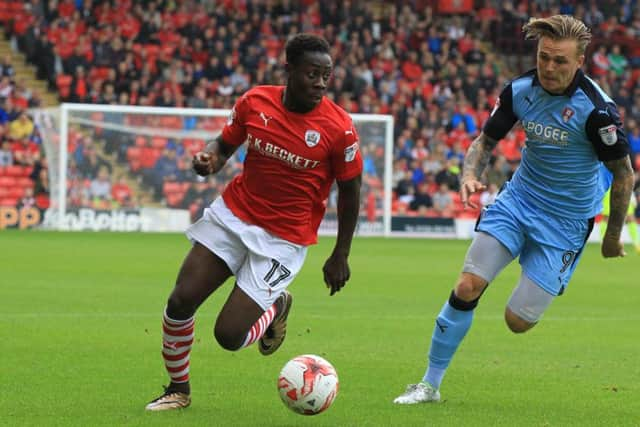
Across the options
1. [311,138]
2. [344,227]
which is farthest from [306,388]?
[311,138]

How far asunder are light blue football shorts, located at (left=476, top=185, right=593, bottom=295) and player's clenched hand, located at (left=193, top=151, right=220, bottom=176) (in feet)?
5.97

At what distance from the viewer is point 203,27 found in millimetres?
34969

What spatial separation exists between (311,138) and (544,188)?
168 centimetres

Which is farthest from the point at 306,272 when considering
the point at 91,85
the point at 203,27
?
the point at 203,27

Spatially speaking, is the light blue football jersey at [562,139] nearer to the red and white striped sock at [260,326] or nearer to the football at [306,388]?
the red and white striped sock at [260,326]

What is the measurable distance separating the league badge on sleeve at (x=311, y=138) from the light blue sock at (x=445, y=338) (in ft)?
4.74

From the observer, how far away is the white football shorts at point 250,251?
7.55 meters

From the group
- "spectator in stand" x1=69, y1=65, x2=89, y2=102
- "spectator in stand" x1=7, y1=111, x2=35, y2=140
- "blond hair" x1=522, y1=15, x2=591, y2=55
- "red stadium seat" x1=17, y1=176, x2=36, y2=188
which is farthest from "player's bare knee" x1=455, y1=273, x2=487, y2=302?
"spectator in stand" x1=69, y1=65, x2=89, y2=102

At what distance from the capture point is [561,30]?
756 cm

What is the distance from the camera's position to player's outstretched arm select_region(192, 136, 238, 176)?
286 inches

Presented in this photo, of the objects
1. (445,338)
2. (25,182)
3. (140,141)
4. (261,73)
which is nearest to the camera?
(445,338)

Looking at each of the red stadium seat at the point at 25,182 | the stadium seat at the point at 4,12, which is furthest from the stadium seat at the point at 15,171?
the stadium seat at the point at 4,12

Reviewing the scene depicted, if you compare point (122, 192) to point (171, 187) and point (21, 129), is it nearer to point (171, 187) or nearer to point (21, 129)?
point (171, 187)

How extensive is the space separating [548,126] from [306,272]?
1122cm
